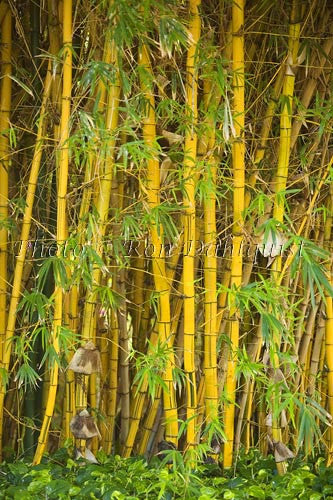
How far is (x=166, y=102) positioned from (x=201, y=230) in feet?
1.81

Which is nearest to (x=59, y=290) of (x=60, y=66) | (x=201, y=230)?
(x=201, y=230)

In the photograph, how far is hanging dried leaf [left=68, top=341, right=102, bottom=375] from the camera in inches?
99.2

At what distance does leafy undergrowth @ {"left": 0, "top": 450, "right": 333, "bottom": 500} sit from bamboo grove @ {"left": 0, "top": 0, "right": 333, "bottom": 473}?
2.8 inches

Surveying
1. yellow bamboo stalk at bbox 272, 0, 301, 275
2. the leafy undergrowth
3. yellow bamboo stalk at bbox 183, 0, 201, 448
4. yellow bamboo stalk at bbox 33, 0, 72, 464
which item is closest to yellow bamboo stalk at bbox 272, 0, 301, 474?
yellow bamboo stalk at bbox 272, 0, 301, 275

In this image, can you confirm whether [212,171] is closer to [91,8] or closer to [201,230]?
[201,230]

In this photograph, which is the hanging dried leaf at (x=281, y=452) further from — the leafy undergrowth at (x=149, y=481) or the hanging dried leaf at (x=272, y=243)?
the hanging dried leaf at (x=272, y=243)

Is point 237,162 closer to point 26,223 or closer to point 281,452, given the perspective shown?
point 26,223

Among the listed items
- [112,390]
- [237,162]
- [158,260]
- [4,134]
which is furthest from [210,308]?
[4,134]

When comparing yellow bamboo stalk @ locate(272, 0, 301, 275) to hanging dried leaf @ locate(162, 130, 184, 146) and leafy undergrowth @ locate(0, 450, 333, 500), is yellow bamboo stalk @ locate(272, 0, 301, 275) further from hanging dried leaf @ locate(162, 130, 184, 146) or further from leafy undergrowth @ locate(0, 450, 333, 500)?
leafy undergrowth @ locate(0, 450, 333, 500)

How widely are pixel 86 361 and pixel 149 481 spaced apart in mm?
420

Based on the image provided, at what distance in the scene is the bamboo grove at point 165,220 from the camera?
Answer: 97.0 inches

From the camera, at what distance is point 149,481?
253 cm

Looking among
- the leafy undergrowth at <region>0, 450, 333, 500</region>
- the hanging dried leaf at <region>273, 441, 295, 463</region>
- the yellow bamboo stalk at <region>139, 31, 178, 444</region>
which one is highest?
the yellow bamboo stalk at <region>139, 31, 178, 444</region>

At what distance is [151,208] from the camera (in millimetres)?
2494
